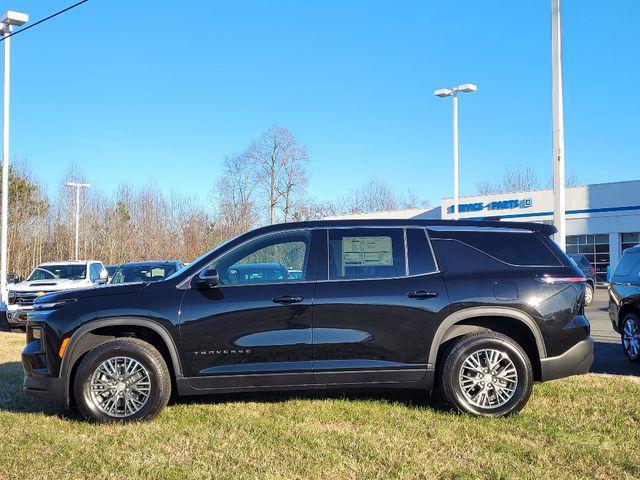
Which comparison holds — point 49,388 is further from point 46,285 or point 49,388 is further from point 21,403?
point 46,285

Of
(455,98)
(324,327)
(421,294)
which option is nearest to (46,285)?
(324,327)

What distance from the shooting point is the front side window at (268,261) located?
5.85m

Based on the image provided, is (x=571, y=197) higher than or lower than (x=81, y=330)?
higher

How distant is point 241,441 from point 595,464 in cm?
263

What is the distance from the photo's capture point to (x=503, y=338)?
5828mm

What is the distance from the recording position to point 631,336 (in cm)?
904

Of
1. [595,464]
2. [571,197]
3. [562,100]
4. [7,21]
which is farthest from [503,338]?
[571,197]

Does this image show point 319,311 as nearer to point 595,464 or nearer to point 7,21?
point 595,464

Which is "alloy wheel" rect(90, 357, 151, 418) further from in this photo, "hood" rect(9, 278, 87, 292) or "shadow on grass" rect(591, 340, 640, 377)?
"hood" rect(9, 278, 87, 292)

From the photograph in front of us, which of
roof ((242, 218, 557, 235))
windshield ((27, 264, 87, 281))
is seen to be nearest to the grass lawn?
roof ((242, 218, 557, 235))

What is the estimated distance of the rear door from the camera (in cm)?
566

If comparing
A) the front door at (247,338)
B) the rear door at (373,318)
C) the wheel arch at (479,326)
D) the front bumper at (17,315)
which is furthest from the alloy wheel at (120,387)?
the front bumper at (17,315)

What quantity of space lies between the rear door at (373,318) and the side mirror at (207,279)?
0.93m

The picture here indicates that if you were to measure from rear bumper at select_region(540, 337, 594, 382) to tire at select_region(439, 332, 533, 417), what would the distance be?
195 mm
